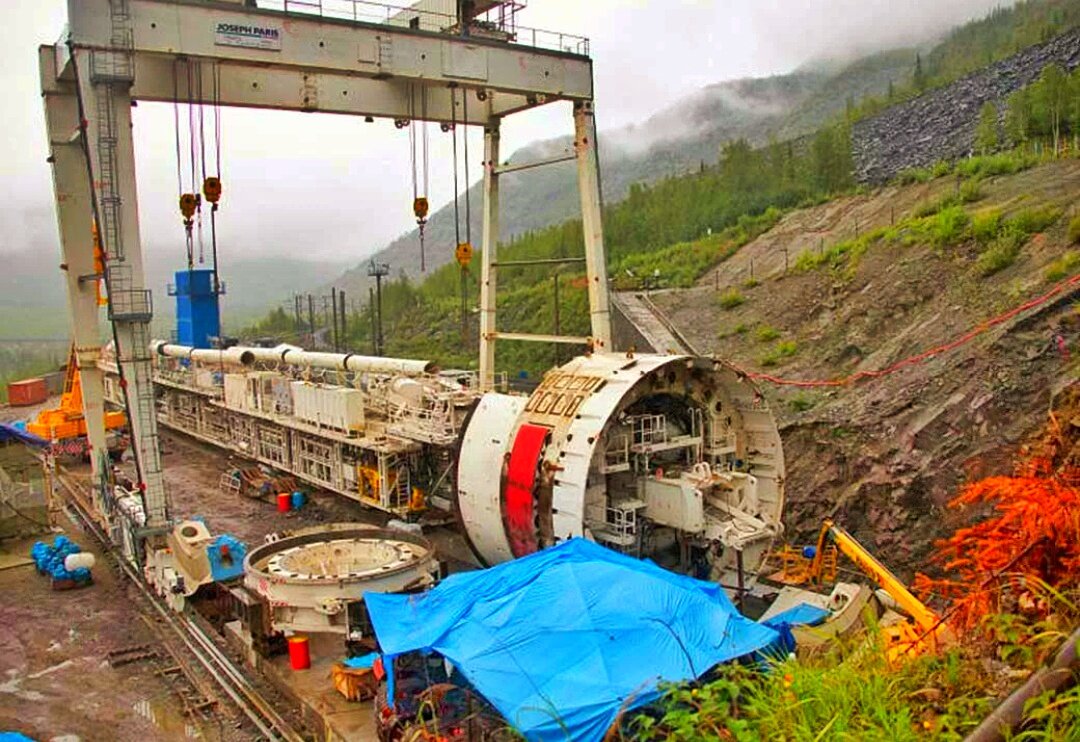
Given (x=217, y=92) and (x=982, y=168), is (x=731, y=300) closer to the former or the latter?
(x=982, y=168)

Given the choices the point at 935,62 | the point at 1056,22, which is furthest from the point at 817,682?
the point at 935,62

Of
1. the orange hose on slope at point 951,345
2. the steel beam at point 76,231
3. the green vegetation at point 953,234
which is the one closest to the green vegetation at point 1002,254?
the green vegetation at point 953,234

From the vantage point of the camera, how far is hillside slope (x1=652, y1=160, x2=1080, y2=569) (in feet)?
55.5

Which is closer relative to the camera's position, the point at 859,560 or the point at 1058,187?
the point at 859,560

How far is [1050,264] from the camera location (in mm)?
20688

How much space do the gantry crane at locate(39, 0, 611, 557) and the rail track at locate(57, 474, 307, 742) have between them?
1.21m

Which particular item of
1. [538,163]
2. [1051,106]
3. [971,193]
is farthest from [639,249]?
[538,163]

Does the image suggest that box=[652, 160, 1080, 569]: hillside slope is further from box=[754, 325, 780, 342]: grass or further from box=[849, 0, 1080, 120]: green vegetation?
box=[849, 0, 1080, 120]: green vegetation

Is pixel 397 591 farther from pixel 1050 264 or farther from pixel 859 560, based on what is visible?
pixel 1050 264

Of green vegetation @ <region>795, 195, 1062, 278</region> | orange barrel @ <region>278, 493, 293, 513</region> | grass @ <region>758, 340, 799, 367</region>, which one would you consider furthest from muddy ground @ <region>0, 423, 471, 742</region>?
green vegetation @ <region>795, 195, 1062, 278</region>

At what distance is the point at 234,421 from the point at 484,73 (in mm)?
14862

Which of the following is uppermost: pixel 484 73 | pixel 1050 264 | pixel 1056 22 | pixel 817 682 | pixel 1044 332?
pixel 1056 22

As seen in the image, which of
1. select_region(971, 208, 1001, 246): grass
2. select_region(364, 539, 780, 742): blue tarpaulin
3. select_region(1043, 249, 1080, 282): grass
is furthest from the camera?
select_region(971, 208, 1001, 246): grass

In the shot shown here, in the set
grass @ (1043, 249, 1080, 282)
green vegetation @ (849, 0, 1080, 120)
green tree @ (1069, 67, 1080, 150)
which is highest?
green vegetation @ (849, 0, 1080, 120)
